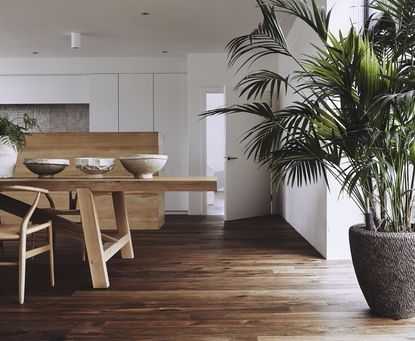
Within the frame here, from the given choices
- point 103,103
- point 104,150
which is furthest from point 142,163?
point 103,103

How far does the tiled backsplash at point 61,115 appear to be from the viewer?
7406 millimetres

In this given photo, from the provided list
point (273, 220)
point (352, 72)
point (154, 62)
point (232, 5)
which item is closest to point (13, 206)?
point (352, 72)

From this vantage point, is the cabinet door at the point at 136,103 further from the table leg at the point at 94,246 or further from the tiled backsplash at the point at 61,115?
the table leg at the point at 94,246

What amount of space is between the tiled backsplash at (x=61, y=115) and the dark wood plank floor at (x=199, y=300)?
11.5 feet

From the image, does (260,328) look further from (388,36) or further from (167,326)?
(388,36)

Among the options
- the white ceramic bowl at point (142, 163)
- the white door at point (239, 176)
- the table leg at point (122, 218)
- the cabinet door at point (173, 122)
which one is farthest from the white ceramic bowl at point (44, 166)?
the cabinet door at point (173, 122)

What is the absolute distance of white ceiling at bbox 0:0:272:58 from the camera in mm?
4833

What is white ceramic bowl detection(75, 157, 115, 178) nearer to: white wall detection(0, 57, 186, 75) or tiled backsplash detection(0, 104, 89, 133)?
white wall detection(0, 57, 186, 75)

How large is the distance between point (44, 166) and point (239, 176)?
3779 mm

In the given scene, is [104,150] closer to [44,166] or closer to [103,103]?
[103,103]

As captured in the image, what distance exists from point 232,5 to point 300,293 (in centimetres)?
327

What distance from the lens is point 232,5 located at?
4.82 meters

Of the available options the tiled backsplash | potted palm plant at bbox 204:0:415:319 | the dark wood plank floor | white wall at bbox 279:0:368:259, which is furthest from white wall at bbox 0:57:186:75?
potted palm plant at bbox 204:0:415:319

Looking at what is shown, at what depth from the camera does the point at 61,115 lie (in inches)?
292
